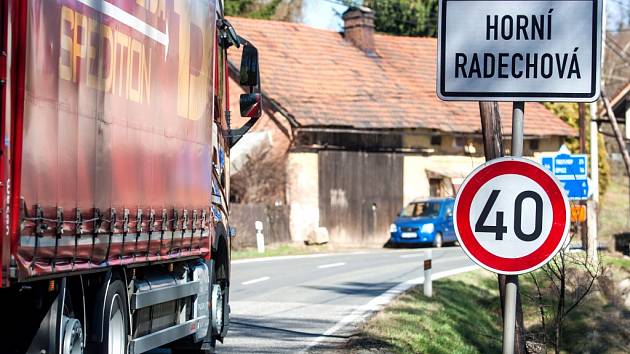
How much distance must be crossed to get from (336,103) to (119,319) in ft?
117

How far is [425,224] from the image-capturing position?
3941cm

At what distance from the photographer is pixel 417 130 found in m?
45.4

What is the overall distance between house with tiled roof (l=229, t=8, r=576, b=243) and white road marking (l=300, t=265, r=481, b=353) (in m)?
17.2

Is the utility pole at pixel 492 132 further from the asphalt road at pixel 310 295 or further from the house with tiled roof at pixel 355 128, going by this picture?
the house with tiled roof at pixel 355 128

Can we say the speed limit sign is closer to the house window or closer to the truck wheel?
the truck wheel

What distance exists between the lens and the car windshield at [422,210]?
39906 mm

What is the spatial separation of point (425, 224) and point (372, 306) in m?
21.7

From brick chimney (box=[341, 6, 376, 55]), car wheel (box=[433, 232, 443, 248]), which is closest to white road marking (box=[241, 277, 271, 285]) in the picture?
car wheel (box=[433, 232, 443, 248])

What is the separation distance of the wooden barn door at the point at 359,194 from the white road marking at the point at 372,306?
1753 cm

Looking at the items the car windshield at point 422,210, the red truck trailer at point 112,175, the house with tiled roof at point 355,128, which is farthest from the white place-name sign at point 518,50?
the house with tiled roof at point 355,128

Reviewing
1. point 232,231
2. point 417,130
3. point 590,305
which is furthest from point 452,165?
point 232,231

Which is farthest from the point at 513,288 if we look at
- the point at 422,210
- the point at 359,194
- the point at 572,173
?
the point at 359,194

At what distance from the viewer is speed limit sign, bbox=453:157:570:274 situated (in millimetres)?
6609

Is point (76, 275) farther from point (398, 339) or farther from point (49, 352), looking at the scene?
point (398, 339)
